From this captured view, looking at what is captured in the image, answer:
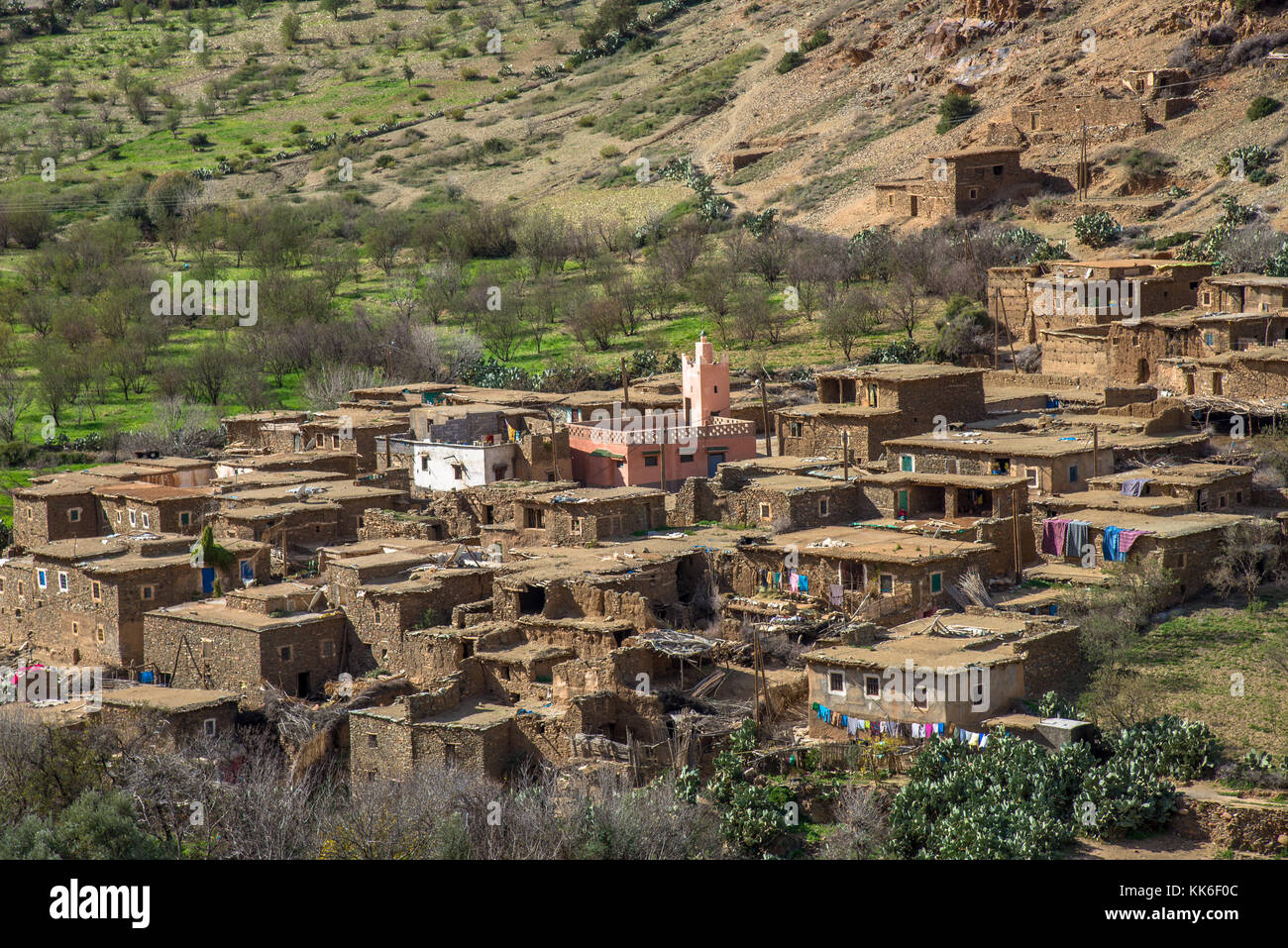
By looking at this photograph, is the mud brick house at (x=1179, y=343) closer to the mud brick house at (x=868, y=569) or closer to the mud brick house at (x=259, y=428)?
the mud brick house at (x=868, y=569)

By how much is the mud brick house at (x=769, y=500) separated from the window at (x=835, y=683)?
22.7ft

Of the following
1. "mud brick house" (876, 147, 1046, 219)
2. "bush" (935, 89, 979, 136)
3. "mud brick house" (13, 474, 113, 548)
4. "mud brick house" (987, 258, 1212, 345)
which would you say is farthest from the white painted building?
"bush" (935, 89, 979, 136)

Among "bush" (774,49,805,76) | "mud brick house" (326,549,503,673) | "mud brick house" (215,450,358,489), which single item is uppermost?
"bush" (774,49,805,76)

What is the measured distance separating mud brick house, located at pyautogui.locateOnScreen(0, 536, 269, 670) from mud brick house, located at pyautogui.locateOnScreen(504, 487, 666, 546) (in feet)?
15.7

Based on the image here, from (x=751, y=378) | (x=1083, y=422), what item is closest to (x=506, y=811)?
(x=1083, y=422)

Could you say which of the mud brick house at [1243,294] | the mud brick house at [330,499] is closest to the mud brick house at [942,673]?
the mud brick house at [330,499]

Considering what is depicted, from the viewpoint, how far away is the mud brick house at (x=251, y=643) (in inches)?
1110

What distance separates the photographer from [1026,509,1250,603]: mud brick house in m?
28.4

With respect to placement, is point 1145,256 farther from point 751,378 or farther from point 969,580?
point 969,580

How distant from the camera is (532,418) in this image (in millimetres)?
41625

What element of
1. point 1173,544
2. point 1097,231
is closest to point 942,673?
point 1173,544

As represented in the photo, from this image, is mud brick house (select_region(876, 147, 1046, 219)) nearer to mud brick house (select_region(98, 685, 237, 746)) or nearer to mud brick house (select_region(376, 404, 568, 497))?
mud brick house (select_region(376, 404, 568, 497))
